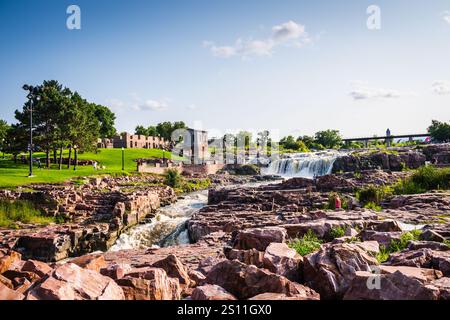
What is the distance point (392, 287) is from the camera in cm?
479

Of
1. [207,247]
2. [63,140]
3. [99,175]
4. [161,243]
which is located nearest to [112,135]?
[63,140]

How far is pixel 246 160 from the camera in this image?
2933 inches

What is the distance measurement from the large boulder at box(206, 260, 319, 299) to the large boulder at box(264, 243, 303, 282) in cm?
60

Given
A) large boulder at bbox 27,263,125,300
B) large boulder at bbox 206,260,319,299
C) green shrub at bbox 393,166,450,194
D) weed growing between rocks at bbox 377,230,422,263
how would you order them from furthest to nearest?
green shrub at bbox 393,166,450,194 < weed growing between rocks at bbox 377,230,422,263 < large boulder at bbox 206,260,319,299 < large boulder at bbox 27,263,125,300

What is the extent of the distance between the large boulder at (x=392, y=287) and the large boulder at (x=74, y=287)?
3352 millimetres

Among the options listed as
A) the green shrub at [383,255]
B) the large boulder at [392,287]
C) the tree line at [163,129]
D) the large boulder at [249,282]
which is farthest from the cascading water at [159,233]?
the tree line at [163,129]

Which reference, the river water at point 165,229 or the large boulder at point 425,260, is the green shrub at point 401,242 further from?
the river water at point 165,229

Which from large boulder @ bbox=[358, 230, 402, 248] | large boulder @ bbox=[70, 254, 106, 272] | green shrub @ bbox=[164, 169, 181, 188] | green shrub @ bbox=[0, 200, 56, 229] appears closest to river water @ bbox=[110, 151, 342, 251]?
green shrub @ bbox=[164, 169, 181, 188]

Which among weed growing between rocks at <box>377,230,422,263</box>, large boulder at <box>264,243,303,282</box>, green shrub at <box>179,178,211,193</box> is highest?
large boulder at <box>264,243,303,282</box>

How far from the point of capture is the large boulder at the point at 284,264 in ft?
19.9

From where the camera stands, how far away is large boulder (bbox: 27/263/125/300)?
429 centimetres

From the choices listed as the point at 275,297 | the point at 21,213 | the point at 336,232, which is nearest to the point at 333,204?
the point at 336,232

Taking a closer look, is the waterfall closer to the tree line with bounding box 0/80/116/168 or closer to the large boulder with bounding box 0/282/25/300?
the tree line with bounding box 0/80/116/168

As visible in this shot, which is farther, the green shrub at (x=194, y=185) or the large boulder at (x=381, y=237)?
the green shrub at (x=194, y=185)
